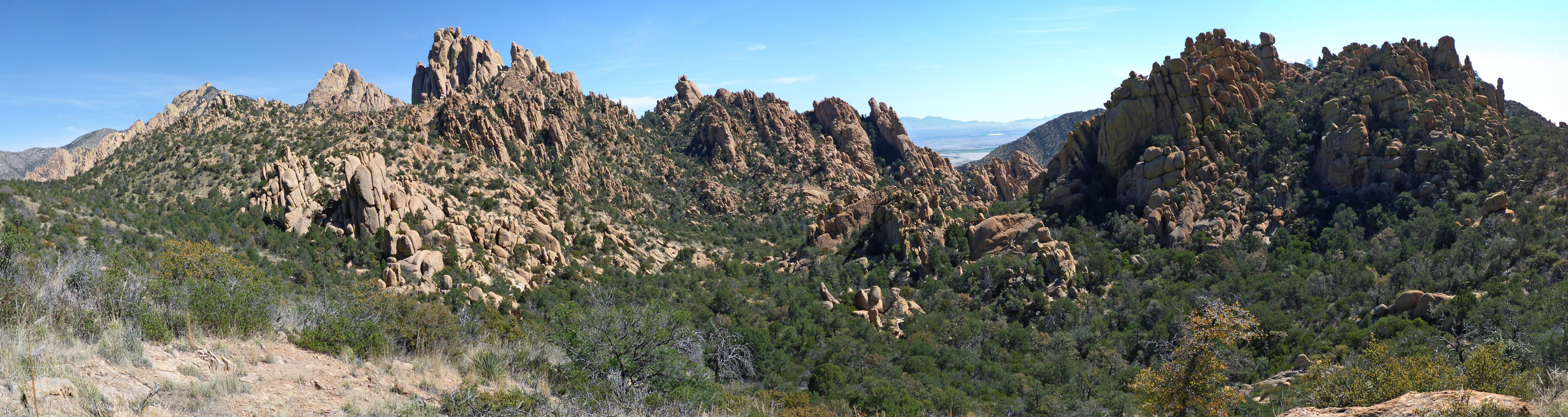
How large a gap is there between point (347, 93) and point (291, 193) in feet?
310

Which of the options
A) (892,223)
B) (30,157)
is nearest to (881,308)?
(892,223)

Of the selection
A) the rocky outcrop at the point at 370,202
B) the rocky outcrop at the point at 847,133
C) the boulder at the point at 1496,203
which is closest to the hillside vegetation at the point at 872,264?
the rocky outcrop at the point at 370,202

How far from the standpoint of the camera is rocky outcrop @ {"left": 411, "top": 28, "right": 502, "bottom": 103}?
101250mm

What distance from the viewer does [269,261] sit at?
33062 mm

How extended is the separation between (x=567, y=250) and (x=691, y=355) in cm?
3538

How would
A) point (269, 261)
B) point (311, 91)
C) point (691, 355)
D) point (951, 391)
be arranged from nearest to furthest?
point (691, 355) < point (951, 391) < point (269, 261) < point (311, 91)

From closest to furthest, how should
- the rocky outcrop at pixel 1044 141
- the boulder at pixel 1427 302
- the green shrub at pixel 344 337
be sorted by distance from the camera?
the green shrub at pixel 344 337, the boulder at pixel 1427 302, the rocky outcrop at pixel 1044 141

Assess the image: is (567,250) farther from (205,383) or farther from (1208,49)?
(1208,49)

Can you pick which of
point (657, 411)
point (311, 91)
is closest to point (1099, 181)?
point (657, 411)

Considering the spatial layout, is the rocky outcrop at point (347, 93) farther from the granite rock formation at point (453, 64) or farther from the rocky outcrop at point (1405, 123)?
the rocky outcrop at point (1405, 123)

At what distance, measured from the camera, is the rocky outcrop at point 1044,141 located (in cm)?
12594

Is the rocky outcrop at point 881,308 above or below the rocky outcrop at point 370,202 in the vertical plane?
below

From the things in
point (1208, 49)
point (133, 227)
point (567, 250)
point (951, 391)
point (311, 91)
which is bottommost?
point (951, 391)

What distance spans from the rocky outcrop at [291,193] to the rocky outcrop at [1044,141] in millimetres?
102157
